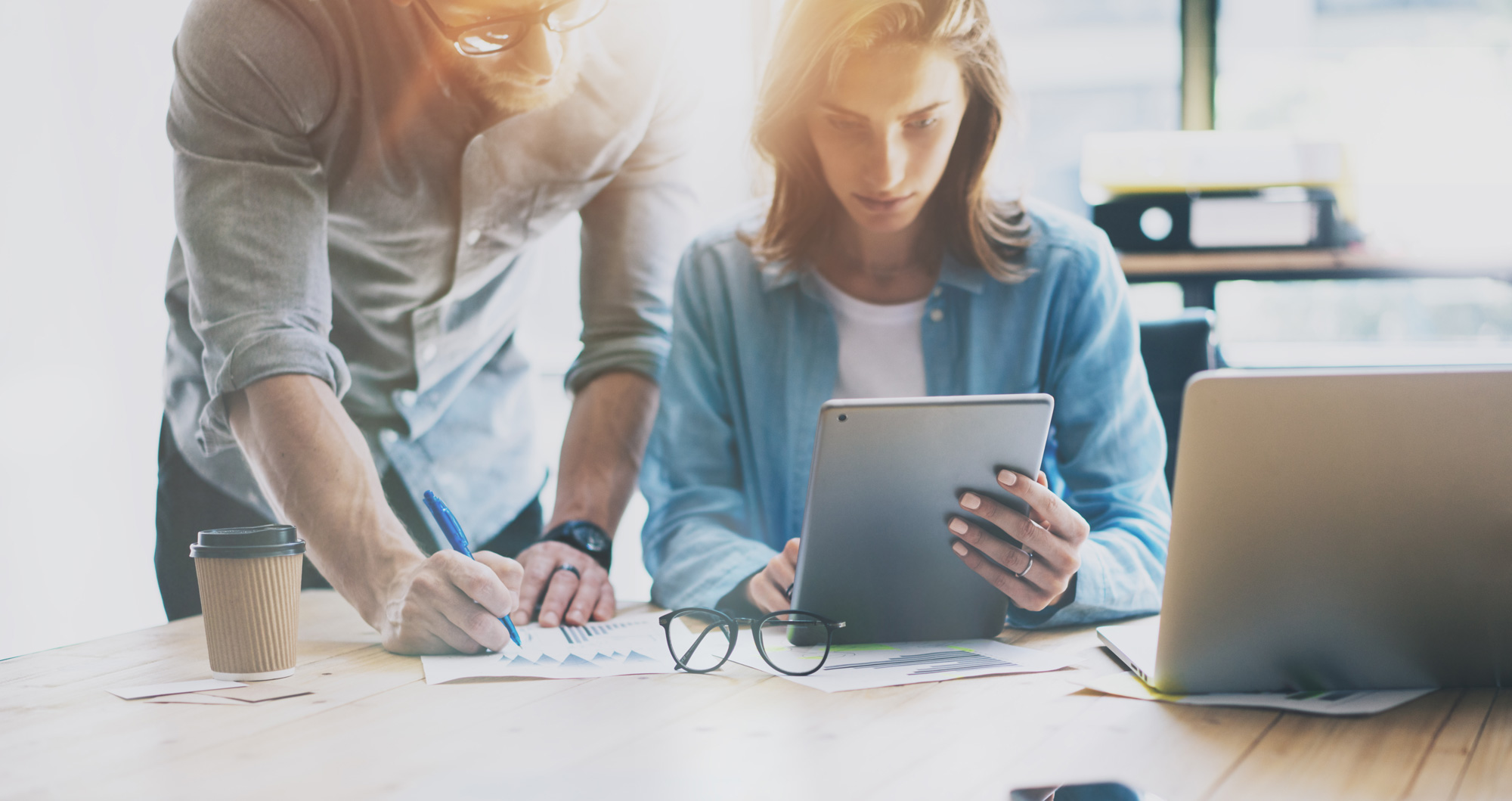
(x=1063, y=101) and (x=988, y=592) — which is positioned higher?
(x=1063, y=101)

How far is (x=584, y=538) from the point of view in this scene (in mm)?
1381

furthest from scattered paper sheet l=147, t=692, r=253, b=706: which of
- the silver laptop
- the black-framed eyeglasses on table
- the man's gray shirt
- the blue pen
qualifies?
the silver laptop

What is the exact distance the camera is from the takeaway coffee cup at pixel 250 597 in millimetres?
872

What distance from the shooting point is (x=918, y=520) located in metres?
0.91

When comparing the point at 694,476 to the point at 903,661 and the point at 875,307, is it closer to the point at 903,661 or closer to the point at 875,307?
the point at 875,307

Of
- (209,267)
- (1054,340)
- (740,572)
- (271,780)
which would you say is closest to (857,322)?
(1054,340)

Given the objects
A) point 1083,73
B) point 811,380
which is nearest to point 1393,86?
point 1083,73

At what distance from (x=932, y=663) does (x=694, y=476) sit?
54 centimetres

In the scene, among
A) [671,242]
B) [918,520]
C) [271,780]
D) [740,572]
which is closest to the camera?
[271,780]

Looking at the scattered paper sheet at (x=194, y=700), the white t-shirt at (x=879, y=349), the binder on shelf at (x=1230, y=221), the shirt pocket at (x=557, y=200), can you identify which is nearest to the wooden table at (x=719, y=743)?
the scattered paper sheet at (x=194, y=700)

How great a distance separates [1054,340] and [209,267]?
105 centimetres

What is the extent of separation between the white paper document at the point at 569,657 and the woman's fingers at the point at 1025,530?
294mm

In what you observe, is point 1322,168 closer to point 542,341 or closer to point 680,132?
point 680,132

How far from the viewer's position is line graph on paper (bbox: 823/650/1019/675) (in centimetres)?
88
